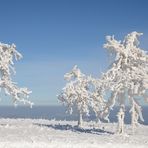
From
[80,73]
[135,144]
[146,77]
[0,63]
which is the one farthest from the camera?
[80,73]

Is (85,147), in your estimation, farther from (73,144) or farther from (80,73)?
(80,73)

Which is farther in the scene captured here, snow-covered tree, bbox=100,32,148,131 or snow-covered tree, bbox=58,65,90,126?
snow-covered tree, bbox=58,65,90,126

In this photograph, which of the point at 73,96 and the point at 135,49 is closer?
the point at 135,49

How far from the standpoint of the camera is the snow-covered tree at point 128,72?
173 ft

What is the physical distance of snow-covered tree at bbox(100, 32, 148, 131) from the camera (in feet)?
173

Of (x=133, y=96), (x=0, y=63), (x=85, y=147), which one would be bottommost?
(x=85, y=147)

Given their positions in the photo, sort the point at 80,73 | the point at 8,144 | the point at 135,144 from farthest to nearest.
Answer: the point at 80,73 < the point at 135,144 < the point at 8,144

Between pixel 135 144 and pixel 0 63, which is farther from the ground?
pixel 0 63

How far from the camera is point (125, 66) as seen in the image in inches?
2124

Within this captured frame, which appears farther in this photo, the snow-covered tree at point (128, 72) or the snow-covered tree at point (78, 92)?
the snow-covered tree at point (78, 92)

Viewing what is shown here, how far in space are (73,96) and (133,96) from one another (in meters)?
16.6

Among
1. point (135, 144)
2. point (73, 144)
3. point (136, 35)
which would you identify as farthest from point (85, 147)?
point (136, 35)

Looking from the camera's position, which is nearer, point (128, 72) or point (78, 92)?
point (128, 72)

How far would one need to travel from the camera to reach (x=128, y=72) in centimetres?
5331
